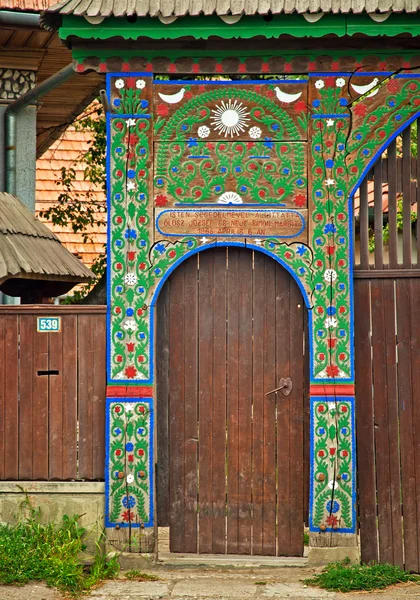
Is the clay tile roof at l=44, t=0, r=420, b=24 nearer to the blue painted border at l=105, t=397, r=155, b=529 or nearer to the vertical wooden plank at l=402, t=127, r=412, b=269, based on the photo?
the vertical wooden plank at l=402, t=127, r=412, b=269

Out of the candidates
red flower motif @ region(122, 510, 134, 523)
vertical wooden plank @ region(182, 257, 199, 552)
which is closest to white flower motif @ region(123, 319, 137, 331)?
vertical wooden plank @ region(182, 257, 199, 552)

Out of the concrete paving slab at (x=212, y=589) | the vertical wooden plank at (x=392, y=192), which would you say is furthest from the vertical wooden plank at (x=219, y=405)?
the vertical wooden plank at (x=392, y=192)

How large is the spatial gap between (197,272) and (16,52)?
402cm

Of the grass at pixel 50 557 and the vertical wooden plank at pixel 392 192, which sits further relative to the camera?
the vertical wooden plank at pixel 392 192

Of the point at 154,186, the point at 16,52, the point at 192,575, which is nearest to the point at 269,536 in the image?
the point at 192,575

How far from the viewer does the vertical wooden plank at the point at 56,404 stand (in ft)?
25.9

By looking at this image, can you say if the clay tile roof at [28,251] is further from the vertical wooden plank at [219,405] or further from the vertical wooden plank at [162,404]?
the vertical wooden plank at [219,405]

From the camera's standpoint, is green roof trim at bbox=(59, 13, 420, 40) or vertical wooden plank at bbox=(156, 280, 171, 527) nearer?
green roof trim at bbox=(59, 13, 420, 40)

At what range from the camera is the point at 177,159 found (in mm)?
7812

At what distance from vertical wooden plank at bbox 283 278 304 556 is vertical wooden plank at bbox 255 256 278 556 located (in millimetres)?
103

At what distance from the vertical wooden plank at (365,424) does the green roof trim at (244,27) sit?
200cm

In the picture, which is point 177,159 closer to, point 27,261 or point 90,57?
point 90,57

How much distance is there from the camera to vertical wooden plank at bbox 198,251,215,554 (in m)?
7.88

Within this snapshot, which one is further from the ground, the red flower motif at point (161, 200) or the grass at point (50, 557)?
the red flower motif at point (161, 200)
